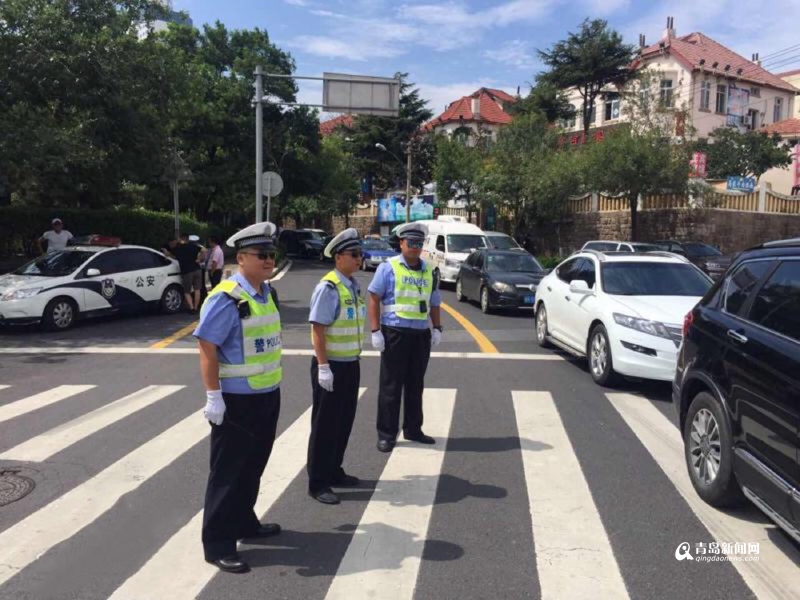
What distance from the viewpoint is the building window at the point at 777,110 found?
58.1m

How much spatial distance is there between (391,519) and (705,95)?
5551 centimetres

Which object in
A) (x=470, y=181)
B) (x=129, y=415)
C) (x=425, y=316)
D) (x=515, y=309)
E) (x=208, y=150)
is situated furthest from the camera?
(x=470, y=181)

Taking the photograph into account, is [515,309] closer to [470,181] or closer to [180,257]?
[180,257]

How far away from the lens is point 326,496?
4.38 metres

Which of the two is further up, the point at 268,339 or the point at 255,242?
the point at 255,242

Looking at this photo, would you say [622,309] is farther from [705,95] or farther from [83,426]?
[705,95]

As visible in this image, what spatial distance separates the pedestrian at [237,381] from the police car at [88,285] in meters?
8.84

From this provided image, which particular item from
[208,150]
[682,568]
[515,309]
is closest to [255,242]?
[682,568]

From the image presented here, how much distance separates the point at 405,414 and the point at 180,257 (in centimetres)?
909

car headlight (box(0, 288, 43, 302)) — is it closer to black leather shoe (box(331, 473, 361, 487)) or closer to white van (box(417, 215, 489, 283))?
black leather shoe (box(331, 473, 361, 487))

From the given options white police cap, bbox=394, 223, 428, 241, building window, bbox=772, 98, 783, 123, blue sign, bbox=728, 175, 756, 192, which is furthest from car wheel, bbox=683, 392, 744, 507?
building window, bbox=772, 98, 783, 123

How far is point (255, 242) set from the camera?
3.57 metres

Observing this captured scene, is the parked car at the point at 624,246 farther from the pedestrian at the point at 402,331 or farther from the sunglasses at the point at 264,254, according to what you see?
the sunglasses at the point at 264,254

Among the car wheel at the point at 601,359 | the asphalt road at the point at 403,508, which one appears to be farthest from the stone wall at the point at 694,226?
the asphalt road at the point at 403,508
